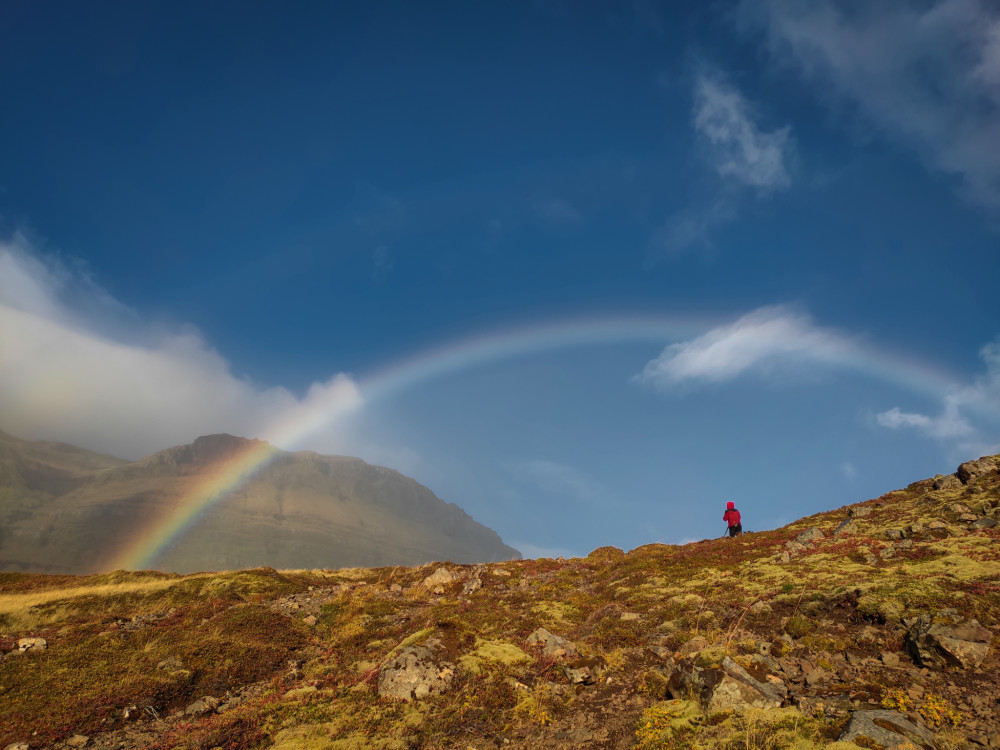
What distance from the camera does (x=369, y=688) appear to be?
63.2 ft

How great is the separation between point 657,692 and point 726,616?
25.8 ft

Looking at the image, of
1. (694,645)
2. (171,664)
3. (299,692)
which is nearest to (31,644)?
(171,664)

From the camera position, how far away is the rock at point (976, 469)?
111 ft

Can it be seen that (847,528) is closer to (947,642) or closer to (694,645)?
(947,642)

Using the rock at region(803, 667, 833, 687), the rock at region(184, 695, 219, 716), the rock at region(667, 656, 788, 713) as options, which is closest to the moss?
the rock at region(667, 656, 788, 713)

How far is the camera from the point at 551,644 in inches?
856

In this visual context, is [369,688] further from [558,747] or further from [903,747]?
[903,747]

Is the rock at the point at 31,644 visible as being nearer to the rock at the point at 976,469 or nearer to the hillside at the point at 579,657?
the hillside at the point at 579,657

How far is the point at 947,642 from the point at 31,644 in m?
37.3

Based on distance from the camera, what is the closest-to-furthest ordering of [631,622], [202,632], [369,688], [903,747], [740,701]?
[903,747]
[740,701]
[369,688]
[631,622]
[202,632]

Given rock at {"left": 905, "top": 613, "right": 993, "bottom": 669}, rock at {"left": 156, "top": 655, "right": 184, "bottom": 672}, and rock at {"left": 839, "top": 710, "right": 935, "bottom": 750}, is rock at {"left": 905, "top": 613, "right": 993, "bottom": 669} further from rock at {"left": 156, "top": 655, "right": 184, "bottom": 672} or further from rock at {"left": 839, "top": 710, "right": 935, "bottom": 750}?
rock at {"left": 156, "top": 655, "right": 184, "bottom": 672}

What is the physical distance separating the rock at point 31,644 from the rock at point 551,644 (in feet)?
75.7

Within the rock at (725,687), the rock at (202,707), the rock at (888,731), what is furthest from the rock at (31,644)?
the rock at (888,731)

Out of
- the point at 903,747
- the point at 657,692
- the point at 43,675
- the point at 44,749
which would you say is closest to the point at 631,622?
the point at 657,692
